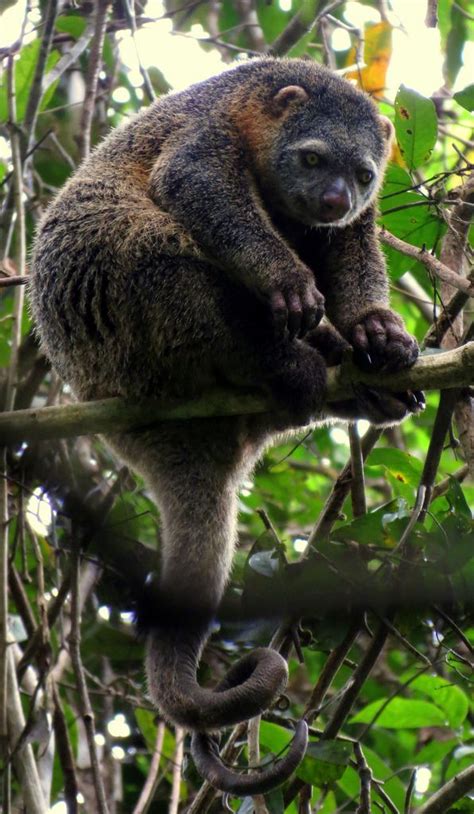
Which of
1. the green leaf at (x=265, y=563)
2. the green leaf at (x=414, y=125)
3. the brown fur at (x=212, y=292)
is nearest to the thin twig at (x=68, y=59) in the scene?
the brown fur at (x=212, y=292)

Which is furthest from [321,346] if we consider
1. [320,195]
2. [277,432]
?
[320,195]

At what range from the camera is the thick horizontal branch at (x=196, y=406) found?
174 inches

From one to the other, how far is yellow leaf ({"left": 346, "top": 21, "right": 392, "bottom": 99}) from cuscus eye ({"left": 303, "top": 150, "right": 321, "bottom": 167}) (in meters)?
2.28

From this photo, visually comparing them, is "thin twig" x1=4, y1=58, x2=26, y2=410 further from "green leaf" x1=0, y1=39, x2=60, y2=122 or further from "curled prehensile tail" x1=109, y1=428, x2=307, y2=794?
"curled prehensile tail" x1=109, y1=428, x2=307, y2=794

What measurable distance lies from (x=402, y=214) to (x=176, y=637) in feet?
9.48

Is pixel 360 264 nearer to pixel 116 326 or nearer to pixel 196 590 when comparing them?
pixel 116 326

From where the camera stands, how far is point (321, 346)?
5.32m

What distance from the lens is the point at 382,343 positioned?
489 centimetres

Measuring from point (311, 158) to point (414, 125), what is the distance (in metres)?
0.61

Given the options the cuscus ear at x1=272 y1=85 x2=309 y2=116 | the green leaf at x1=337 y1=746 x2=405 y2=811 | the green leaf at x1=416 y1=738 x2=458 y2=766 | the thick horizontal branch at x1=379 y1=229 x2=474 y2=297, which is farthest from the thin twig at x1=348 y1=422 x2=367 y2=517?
the cuscus ear at x1=272 y1=85 x2=309 y2=116

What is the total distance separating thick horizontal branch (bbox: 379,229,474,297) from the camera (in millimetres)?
5129

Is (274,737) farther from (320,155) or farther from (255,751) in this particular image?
(320,155)

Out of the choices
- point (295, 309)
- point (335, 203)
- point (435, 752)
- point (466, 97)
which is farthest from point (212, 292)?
point (435, 752)

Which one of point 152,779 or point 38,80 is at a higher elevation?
point 38,80
